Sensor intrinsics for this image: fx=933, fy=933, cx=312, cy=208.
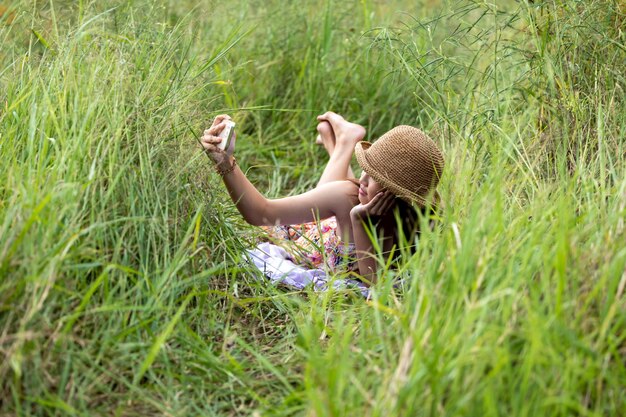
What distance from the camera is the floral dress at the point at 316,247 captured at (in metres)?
3.42

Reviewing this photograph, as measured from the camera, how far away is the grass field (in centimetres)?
210

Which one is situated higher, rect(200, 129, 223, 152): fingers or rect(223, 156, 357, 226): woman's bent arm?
rect(200, 129, 223, 152): fingers

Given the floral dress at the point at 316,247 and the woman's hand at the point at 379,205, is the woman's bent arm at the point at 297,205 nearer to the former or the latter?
the floral dress at the point at 316,247

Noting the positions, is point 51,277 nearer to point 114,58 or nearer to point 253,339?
point 253,339

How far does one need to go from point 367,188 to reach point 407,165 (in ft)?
0.73

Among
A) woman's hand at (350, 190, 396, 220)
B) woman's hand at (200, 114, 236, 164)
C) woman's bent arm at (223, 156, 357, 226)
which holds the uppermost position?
woman's hand at (200, 114, 236, 164)

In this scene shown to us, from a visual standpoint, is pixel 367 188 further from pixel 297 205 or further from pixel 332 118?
Answer: pixel 332 118

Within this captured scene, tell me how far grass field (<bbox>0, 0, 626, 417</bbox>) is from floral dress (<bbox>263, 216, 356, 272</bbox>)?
186 millimetres

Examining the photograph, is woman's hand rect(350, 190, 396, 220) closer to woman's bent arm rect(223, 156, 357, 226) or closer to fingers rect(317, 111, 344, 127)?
woman's bent arm rect(223, 156, 357, 226)

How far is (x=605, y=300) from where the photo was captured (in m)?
2.22

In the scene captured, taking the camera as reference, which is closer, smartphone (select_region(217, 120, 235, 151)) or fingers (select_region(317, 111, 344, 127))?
smartphone (select_region(217, 120, 235, 151))

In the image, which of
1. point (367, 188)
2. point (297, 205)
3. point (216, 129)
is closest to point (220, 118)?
point (216, 129)

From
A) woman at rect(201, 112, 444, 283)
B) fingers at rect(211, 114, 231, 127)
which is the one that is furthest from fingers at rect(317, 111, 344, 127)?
fingers at rect(211, 114, 231, 127)

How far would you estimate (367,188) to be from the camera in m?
Answer: 3.34
